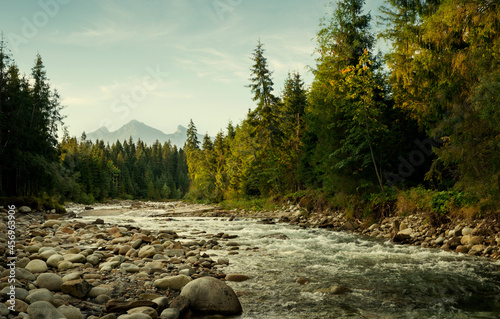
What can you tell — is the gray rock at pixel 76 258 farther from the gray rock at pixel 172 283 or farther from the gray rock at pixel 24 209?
the gray rock at pixel 24 209

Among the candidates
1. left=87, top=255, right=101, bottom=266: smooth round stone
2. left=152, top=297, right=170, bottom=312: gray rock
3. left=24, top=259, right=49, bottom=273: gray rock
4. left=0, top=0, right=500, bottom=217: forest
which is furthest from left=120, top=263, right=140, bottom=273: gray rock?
left=0, top=0, right=500, bottom=217: forest

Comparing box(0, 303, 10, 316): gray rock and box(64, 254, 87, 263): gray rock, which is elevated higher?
box(0, 303, 10, 316): gray rock

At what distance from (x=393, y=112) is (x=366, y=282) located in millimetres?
13558

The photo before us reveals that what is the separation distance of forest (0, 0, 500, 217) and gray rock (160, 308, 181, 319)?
8.73m

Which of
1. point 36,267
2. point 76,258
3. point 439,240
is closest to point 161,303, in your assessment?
point 36,267

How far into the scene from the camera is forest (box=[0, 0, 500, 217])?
9562 millimetres

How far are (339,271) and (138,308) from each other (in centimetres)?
504

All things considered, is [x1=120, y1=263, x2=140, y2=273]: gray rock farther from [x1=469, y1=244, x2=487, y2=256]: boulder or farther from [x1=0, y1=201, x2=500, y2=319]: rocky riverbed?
[x1=469, y1=244, x2=487, y2=256]: boulder

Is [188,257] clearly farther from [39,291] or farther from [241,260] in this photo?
[39,291]

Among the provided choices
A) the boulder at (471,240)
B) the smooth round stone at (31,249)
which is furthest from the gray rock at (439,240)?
the smooth round stone at (31,249)

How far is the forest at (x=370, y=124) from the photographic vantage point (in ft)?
31.4

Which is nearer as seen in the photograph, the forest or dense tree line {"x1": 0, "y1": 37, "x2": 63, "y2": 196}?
the forest

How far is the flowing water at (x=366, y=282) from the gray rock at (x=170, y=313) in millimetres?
1049

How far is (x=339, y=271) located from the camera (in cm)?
772
